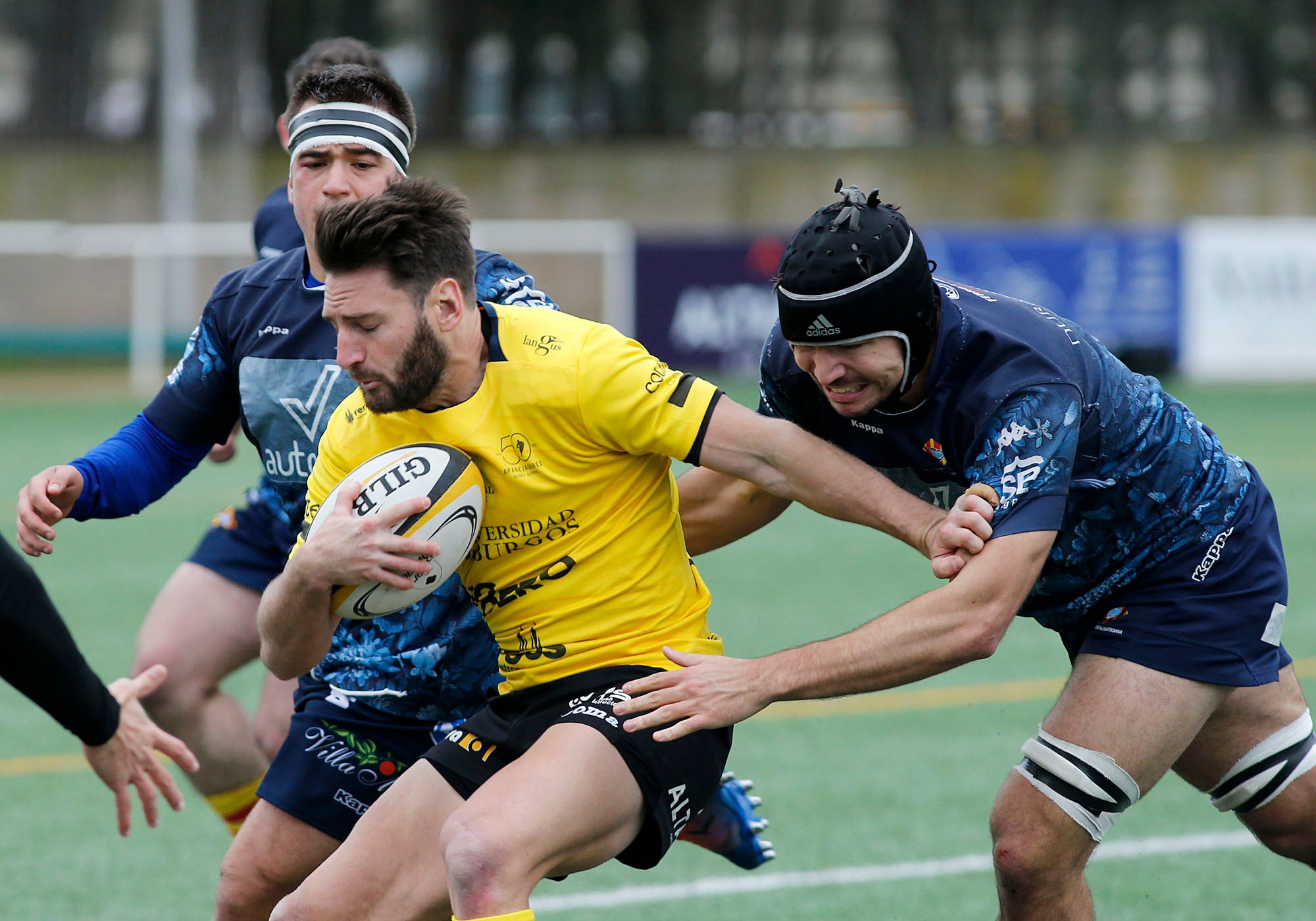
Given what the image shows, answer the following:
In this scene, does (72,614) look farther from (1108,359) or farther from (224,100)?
(224,100)

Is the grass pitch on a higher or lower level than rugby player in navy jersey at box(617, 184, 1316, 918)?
lower

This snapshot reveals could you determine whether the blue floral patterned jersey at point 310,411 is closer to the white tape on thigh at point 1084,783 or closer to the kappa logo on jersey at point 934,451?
the kappa logo on jersey at point 934,451

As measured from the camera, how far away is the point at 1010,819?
435 cm

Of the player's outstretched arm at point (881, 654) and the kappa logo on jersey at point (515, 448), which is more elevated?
the kappa logo on jersey at point (515, 448)

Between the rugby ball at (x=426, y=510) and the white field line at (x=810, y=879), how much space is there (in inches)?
79.8

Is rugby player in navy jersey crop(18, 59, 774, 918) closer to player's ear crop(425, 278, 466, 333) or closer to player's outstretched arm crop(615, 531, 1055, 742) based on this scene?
player's ear crop(425, 278, 466, 333)

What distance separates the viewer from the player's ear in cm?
384

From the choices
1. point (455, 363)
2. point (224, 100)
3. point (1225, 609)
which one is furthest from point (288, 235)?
point (224, 100)

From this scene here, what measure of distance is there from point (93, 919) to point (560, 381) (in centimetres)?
276

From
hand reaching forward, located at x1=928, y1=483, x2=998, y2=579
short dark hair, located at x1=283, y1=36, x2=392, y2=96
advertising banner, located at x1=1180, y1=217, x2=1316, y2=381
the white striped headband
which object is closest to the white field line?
hand reaching forward, located at x1=928, y1=483, x2=998, y2=579

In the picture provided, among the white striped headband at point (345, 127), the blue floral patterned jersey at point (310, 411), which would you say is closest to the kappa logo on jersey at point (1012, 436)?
the blue floral patterned jersey at point (310, 411)

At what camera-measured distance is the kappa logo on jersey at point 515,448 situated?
393 cm

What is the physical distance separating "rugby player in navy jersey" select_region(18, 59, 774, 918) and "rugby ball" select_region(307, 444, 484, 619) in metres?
0.59

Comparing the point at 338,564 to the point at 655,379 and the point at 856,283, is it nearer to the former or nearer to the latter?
the point at 655,379
